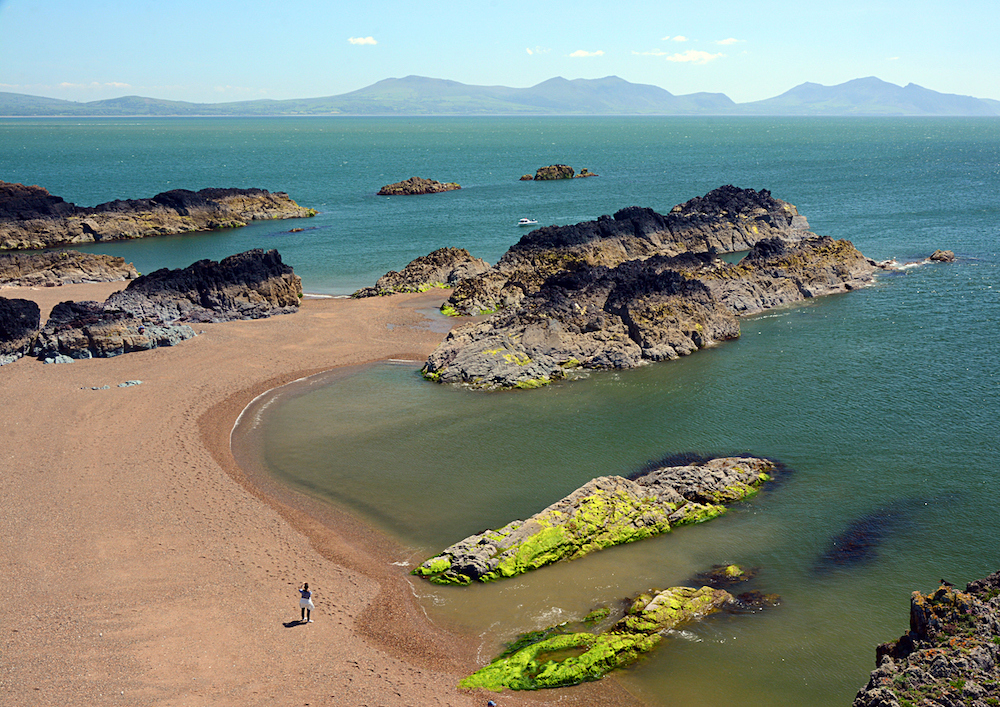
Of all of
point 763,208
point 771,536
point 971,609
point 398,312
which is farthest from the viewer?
point 763,208

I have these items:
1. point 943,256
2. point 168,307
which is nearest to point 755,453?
point 168,307

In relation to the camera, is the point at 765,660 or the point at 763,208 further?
the point at 763,208

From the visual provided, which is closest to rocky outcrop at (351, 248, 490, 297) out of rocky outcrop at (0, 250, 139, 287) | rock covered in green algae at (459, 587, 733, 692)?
rocky outcrop at (0, 250, 139, 287)

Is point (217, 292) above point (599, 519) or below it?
above

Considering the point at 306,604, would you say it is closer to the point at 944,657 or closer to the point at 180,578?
the point at 180,578

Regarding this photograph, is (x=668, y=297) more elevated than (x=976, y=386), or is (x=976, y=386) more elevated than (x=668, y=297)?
(x=668, y=297)

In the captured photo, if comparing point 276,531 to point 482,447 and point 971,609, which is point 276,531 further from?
point 971,609

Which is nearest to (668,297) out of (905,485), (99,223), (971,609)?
(905,485)
